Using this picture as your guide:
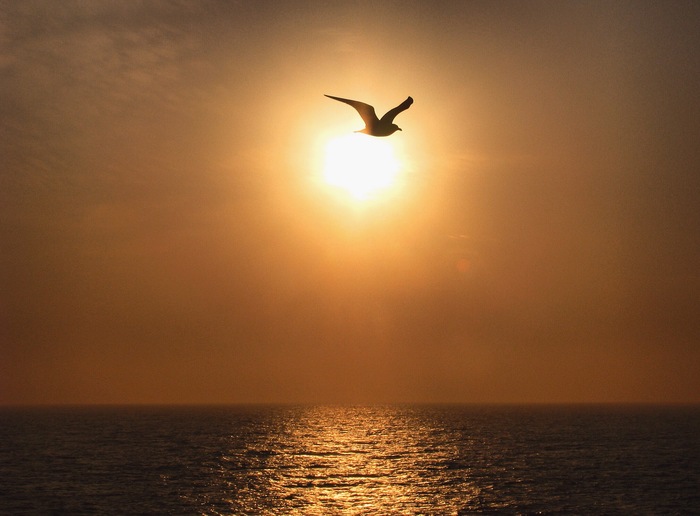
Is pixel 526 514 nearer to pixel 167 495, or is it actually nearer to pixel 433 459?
pixel 167 495

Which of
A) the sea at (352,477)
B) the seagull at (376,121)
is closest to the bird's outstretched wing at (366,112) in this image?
the seagull at (376,121)

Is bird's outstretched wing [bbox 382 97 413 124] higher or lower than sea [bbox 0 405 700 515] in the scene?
higher

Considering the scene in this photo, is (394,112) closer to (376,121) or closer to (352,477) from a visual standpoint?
(376,121)

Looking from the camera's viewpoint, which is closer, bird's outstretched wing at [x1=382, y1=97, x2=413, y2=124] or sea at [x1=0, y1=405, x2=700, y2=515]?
bird's outstretched wing at [x1=382, y1=97, x2=413, y2=124]

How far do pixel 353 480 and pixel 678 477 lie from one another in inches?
1164

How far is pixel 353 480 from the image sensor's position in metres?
61.3

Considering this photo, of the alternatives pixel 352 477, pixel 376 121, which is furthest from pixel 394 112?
pixel 352 477

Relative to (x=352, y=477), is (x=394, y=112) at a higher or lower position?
higher

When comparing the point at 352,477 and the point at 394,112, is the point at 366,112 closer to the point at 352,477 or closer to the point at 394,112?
the point at 394,112

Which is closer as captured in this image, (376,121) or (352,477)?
(376,121)

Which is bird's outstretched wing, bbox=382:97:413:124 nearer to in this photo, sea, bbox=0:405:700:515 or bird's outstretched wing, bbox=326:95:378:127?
bird's outstretched wing, bbox=326:95:378:127

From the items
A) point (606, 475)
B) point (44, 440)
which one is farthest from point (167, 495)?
point (44, 440)

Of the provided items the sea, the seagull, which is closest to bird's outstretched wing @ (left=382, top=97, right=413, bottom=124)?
the seagull

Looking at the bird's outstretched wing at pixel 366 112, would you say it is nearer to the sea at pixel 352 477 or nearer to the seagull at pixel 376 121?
the seagull at pixel 376 121
